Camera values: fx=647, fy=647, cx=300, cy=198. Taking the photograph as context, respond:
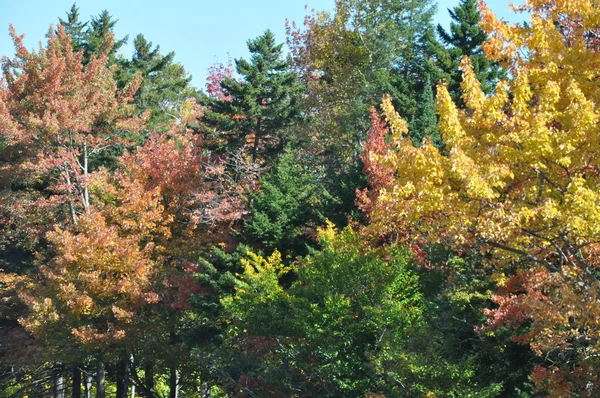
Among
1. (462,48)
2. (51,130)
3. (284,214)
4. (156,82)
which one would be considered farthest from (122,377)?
(156,82)

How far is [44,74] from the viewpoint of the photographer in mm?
26844

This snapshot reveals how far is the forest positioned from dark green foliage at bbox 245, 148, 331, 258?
94mm

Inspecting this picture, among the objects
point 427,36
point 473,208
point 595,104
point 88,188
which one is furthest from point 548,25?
point 88,188

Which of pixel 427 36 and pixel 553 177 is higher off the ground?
pixel 427 36

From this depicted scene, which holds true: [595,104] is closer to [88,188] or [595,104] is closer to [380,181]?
[380,181]

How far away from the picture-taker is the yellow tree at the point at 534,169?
9164mm

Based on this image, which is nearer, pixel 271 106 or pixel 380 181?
pixel 380 181

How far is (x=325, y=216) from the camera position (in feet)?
69.4

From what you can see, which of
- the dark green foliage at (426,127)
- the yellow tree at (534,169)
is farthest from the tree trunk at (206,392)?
the yellow tree at (534,169)

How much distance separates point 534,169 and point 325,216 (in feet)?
38.0

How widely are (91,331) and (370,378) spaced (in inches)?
490

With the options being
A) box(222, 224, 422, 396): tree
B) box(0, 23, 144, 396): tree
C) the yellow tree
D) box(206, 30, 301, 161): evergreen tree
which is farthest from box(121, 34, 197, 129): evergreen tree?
the yellow tree

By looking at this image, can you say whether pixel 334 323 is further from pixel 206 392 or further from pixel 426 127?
pixel 206 392

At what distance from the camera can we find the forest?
9.97m
